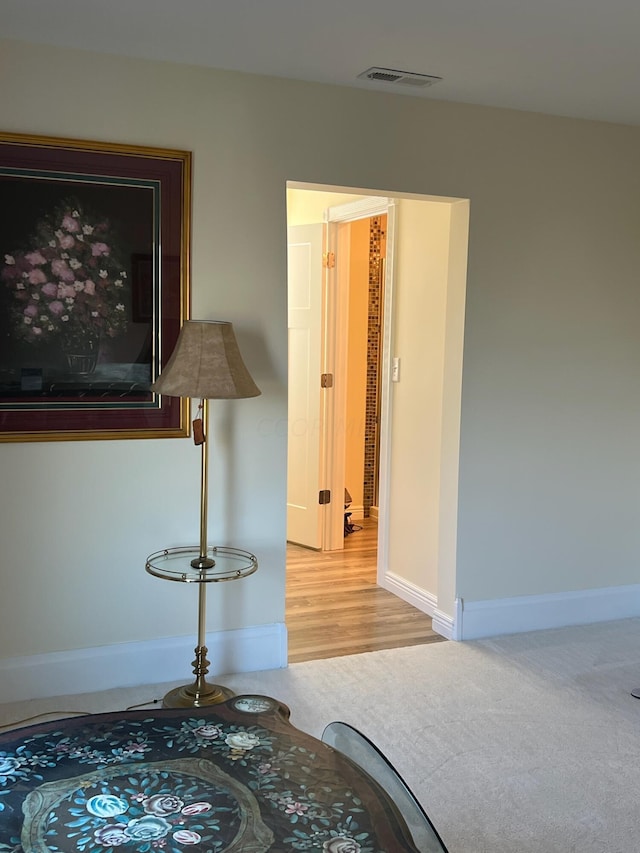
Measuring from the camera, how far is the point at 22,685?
3.10 meters

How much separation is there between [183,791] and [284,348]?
209cm

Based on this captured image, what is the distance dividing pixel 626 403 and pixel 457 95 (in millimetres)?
1756

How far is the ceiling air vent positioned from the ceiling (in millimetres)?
41

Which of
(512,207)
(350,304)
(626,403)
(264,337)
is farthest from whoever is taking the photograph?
(350,304)

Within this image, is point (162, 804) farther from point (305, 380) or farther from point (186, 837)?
point (305, 380)

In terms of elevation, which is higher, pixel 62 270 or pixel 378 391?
pixel 62 270

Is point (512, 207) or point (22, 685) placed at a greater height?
point (512, 207)

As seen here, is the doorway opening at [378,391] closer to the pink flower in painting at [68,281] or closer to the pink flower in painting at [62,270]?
the pink flower in painting at [68,281]

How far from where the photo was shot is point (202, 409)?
3.17 m

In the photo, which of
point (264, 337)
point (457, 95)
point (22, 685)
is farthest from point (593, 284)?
point (22, 685)

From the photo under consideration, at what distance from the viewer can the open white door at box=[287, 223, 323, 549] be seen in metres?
5.29

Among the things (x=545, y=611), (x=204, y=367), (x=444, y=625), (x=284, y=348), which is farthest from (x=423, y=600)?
(x=204, y=367)

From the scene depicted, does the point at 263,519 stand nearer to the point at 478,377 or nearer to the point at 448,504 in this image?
the point at 448,504

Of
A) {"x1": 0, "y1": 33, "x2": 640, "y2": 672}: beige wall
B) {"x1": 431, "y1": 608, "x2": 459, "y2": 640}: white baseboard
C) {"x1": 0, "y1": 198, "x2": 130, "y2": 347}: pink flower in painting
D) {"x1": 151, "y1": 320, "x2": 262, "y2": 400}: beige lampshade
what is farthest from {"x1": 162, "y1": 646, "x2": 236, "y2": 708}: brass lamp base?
{"x1": 0, "y1": 198, "x2": 130, "y2": 347}: pink flower in painting
